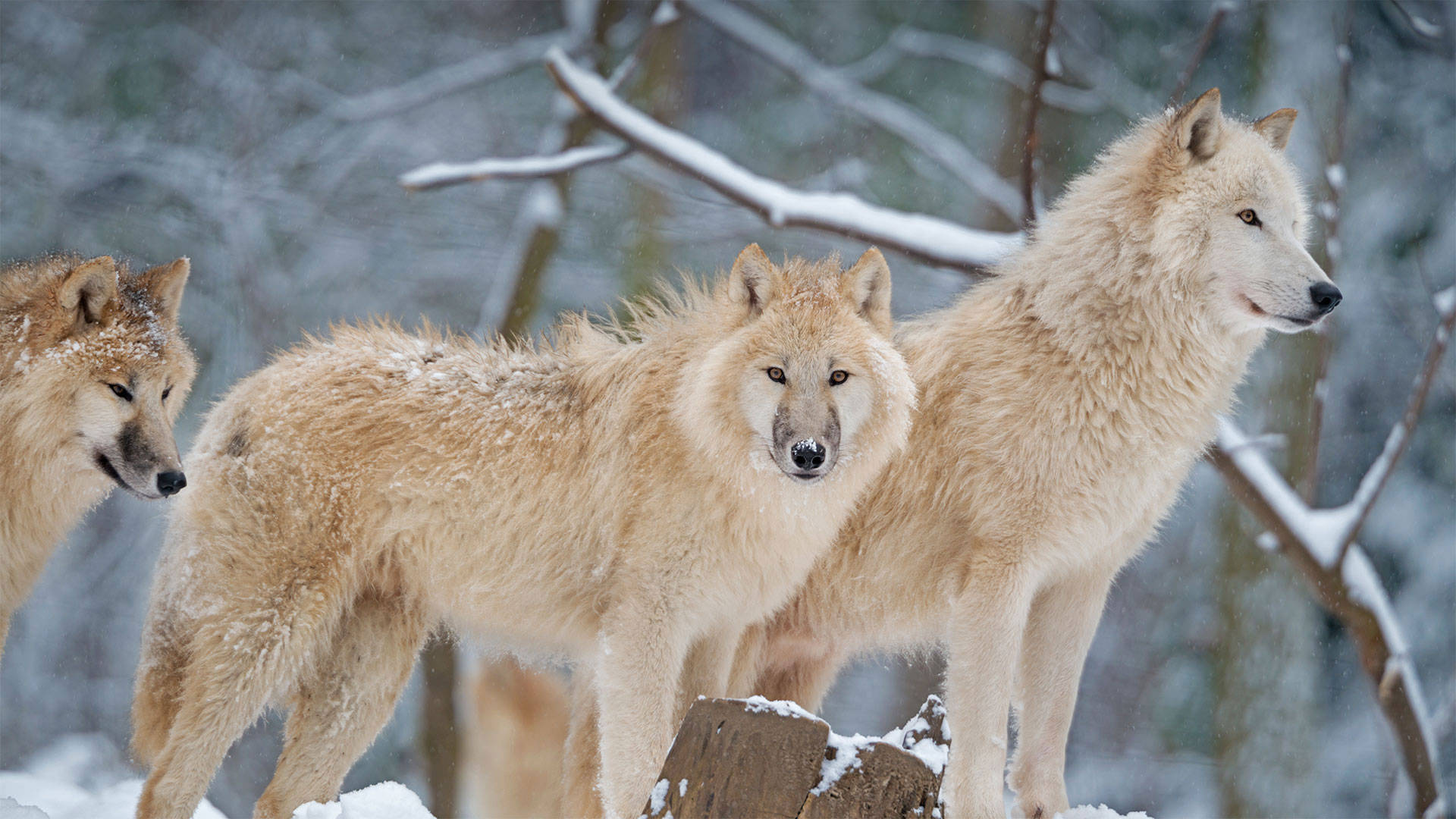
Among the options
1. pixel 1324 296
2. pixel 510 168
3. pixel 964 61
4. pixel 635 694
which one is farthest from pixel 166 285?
pixel 964 61

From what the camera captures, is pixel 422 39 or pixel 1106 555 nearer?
pixel 1106 555

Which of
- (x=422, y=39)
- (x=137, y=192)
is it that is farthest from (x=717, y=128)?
(x=137, y=192)

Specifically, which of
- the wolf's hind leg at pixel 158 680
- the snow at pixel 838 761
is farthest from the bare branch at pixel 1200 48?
the wolf's hind leg at pixel 158 680

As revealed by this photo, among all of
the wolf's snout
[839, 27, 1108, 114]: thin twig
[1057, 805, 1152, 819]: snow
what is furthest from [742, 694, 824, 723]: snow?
→ [839, 27, 1108, 114]: thin twig

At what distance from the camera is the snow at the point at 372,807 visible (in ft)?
12.2

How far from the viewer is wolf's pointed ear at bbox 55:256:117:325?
390 centimetres

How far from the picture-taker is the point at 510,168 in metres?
8.95

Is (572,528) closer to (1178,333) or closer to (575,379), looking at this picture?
(575,379)

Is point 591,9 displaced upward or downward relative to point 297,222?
upward

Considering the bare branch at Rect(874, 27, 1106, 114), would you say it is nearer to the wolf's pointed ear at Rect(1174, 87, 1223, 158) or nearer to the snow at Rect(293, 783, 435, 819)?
the wolf's pointed ear at Rect(1174, 87, 1223, 158)

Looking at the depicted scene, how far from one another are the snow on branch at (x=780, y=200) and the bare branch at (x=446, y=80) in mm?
1243

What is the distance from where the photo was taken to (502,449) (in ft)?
14.1

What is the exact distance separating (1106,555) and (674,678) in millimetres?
1701

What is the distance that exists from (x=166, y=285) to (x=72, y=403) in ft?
1.90
